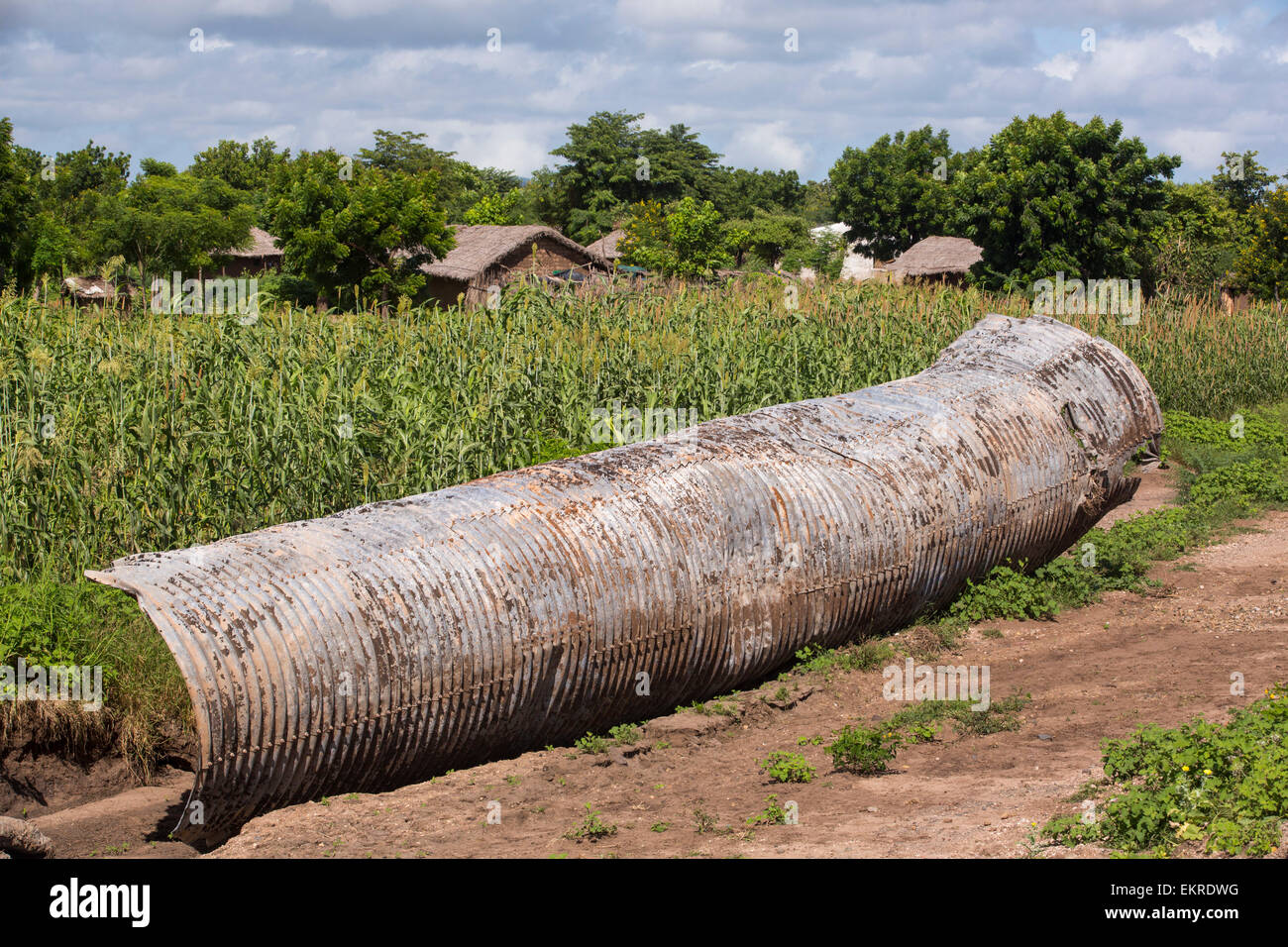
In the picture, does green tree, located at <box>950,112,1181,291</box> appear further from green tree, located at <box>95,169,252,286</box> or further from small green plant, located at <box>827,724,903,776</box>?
small green plant, located at <box>827,724,903,776</box>

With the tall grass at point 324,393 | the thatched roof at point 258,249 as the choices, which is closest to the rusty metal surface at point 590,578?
the tall grass at point 324,393

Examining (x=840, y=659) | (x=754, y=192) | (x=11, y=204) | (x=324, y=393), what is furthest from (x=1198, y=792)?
(x=754, y=192)

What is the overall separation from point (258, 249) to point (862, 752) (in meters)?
41.8

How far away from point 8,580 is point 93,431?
1.20m

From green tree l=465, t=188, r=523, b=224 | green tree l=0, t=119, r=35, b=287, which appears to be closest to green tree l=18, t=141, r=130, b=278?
green tree l=0, t=119, r=35, b=287

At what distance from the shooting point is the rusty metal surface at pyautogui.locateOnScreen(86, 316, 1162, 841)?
16.9 ft

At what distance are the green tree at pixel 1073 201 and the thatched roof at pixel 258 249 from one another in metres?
25.5

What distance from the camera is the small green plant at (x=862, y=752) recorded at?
18.8 feet

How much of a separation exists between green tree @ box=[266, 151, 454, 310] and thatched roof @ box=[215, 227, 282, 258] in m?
8.96

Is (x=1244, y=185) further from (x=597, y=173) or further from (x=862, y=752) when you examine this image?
(x=862, y=752)

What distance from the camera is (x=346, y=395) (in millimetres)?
8086

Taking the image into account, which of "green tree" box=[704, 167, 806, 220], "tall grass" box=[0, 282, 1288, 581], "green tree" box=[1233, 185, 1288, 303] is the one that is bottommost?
"tall grass" box=[0, 282, 1288, 581]

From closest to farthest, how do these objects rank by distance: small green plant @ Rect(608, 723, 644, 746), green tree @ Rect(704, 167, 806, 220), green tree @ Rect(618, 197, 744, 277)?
1. small green plant @ Rect(608, 723, 644, 746)
2. green tree @ Rect(618, 197, 744, 277)
3. green tree @ Rect(704, 167, 806, 220)

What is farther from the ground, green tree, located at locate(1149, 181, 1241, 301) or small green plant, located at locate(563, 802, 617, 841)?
green tree, located at locate(1149, 181, 1241, 301)
